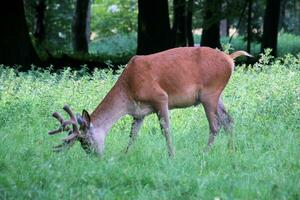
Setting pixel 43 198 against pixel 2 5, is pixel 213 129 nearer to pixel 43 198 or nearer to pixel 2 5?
pixel 43 198

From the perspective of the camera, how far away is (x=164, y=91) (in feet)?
27.3

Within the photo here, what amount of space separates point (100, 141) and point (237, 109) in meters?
2.79

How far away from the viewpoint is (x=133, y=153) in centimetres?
789

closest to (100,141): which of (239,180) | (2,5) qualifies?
(239,180)

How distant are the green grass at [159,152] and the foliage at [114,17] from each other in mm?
32905

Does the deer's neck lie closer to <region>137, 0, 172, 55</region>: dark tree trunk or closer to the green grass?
the green grass

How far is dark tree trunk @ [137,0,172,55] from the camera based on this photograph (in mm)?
18828

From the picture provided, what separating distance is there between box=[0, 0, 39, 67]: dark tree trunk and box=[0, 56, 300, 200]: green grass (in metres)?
5.28

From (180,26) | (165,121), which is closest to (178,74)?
(165,121)

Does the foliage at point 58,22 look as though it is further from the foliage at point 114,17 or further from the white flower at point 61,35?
the foliage at point 114,17

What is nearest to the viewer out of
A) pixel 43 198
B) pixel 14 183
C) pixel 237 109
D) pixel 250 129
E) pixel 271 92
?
pixel 43 198

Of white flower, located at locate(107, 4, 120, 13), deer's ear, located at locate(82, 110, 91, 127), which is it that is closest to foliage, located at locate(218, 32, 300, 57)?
deer's ear, located at locate(82, 110, 91, 127)

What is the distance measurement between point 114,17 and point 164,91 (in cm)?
3971

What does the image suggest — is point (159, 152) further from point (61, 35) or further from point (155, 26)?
point (61, 35)
